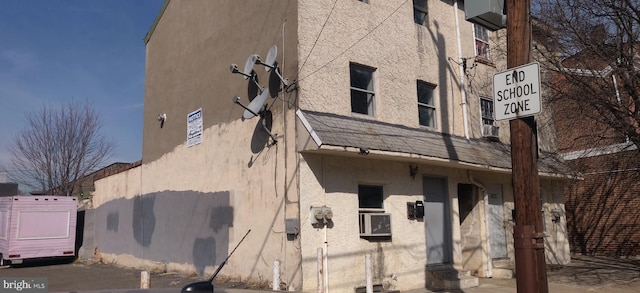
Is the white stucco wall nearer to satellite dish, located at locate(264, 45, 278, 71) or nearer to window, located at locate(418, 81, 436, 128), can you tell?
window, located at locate(418, 81, 436, 128)

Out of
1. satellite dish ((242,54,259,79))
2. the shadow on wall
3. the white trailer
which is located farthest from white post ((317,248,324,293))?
the white trailer

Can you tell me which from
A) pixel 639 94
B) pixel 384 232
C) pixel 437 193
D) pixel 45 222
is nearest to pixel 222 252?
pixel 384 232

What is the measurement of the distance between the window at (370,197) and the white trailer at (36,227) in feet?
47.5

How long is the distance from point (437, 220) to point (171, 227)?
719 cm

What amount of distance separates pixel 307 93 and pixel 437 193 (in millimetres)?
4568

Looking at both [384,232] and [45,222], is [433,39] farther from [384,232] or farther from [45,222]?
[45,222]

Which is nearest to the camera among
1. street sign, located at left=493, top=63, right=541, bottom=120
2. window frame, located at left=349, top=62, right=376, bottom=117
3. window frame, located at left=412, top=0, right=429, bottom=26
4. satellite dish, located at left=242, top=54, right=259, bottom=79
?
street sign, located at left=493, top=63, right=541, bottom=120

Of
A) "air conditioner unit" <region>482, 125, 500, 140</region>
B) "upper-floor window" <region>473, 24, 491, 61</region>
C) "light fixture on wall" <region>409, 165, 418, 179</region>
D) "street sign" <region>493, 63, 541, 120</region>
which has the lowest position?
"light fixture on wall" <region>409, 165, 418, 179</region>

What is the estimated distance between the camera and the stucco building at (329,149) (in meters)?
10.4

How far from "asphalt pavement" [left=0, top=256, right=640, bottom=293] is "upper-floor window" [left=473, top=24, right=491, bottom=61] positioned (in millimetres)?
6323

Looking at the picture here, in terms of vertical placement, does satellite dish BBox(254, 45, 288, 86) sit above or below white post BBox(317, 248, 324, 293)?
above

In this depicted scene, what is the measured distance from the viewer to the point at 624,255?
17.9 metres

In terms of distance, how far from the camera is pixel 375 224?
1111cm

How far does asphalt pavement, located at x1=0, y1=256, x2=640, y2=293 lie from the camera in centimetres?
1145
